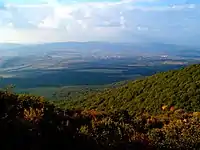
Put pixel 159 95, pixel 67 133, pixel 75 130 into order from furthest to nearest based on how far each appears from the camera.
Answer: pixel 159 95 → pixel 75 130 → pixel 67 133

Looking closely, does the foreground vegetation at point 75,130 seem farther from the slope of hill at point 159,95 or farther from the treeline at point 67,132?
the slope of hill at point 159,95

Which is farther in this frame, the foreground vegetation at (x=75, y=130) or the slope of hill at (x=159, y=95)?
the slope of hill at (x=159, y=95)

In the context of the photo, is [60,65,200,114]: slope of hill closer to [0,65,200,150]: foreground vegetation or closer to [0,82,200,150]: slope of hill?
[0,65,200,150]: foreground vegetation

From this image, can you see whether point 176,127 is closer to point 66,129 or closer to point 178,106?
point 66,129

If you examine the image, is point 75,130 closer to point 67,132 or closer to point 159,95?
point 67,132

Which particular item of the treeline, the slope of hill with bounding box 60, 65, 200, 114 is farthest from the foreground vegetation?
the slope of hill with bounding box 60, 65, 200, 114

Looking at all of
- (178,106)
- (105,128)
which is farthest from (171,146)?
(178,106)

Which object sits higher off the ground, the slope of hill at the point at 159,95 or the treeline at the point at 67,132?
the treeline at the point at 67,132

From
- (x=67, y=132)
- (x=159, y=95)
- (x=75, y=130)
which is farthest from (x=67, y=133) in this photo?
(x=159, y=95)

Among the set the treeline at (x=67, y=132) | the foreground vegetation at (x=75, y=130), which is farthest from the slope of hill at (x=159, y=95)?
the treeline at (x=67, y=132)

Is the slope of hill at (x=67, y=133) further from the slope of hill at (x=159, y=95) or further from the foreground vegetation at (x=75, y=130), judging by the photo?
the slope of hill at (x=159, y=95)
